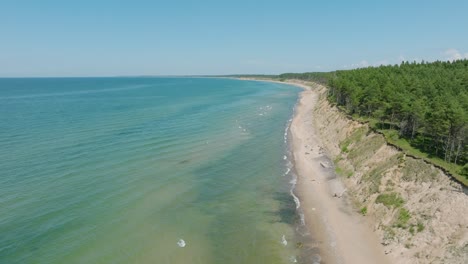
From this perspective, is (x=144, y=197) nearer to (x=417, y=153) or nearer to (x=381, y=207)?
(x=381, y=207)

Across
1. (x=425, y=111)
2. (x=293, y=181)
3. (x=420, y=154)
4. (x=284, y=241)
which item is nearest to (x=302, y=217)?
(x=284, y=241)

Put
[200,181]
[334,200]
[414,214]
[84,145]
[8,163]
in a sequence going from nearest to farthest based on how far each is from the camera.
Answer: [414,214] → [334,200] → [200,181] → [8,163] → [84,145]

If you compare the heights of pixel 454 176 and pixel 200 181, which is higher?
pixel 454 176

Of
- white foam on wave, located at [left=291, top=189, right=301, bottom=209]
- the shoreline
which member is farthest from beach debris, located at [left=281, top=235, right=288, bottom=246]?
white foam on wave, located at [left=291, top=189, right=301, bottom=209]

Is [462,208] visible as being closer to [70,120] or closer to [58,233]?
[58,233]

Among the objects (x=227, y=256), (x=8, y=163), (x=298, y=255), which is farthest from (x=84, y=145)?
(x=298, y=255)

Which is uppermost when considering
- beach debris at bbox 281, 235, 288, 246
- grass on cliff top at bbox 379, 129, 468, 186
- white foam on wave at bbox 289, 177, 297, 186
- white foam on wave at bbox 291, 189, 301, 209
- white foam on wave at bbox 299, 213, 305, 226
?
grass on cliff top at bbox 379, 129, 468, 186

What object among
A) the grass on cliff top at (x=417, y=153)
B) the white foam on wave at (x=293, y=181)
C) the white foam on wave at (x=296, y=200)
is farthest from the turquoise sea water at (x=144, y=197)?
the grass on cliff top at (x=417, y=153)

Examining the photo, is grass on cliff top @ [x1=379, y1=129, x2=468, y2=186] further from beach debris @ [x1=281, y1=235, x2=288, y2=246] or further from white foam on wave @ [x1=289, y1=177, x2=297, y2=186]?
beach debris @ [x1=281, y1=235, x2=288, y2=246]
